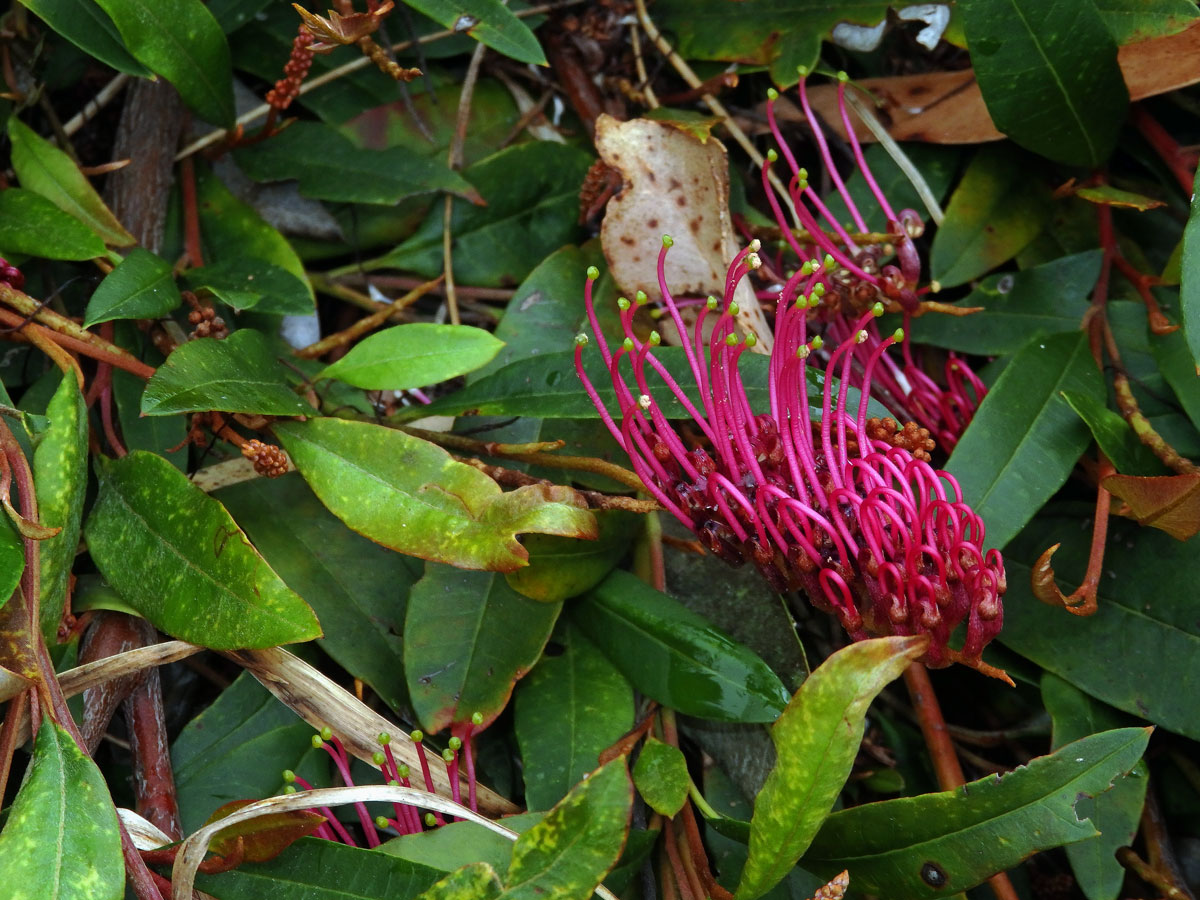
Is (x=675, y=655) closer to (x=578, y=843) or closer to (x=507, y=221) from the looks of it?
(x=578, y=843)

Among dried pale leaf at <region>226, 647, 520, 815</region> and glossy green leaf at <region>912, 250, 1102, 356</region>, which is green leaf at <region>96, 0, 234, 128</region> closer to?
dried pale leaf at <region>226, 647, 520, 815</region>

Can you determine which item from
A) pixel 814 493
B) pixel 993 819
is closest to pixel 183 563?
pixel 814 493

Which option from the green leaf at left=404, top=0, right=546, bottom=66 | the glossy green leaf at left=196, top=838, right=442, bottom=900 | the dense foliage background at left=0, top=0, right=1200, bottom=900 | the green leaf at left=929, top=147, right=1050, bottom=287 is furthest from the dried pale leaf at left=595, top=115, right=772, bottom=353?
the glossy green leaf at left=196, top=838, right=442, bottom=900

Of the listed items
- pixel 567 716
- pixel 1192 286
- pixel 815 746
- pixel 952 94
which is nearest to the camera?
pixel 815 746

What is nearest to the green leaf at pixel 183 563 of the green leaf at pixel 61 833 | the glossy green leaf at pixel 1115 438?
the green leaf at pixel 61 833

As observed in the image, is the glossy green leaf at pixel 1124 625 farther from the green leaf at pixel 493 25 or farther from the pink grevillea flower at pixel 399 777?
the green leaf at pixel 493 25

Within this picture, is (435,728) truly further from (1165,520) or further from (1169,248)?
(1169,248)
